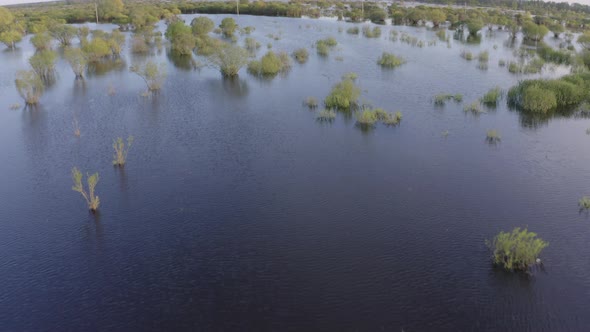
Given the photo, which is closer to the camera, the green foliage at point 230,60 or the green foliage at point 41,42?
the green foliage at point 230,60

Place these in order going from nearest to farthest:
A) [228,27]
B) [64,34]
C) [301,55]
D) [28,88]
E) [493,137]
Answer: [493,137]
[28,88]
[301,55]
[64,34]
[228,27]

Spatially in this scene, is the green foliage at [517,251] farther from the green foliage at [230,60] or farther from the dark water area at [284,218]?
the green foliage at [230,60]

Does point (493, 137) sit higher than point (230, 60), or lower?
lower

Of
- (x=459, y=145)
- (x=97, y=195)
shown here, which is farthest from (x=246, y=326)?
(x=459, y=145)

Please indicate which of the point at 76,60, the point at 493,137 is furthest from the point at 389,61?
the point at 76,60

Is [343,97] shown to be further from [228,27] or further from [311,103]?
[228,27]

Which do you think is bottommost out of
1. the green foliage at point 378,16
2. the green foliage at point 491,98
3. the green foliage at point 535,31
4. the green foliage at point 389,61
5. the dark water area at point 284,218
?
the dark water area at point 284,218

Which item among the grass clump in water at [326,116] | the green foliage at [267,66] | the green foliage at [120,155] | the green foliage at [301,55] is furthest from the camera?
the green foliage at [301,55]

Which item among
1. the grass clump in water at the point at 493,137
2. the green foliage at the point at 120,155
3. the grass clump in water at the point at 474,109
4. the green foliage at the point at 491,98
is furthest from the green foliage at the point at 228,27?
the grass clump in water at the point at 493,137
